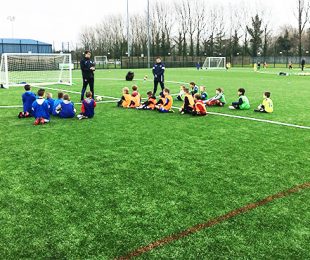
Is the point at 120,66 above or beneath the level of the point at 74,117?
above

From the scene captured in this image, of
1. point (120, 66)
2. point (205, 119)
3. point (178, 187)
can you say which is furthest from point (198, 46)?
point (178, 187)

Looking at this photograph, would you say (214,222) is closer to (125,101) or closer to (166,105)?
(166,105)

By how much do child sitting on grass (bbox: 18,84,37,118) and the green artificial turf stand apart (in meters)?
1.65

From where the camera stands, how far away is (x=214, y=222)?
4250 mm

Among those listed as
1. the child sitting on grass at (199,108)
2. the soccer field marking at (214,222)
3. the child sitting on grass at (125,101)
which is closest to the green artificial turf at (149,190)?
the soccer field marking at (214,222)

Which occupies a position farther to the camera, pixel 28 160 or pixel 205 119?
pixel 205 119

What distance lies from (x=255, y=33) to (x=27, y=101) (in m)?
95.5

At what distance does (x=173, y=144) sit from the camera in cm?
802

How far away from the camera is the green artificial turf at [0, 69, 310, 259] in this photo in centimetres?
377

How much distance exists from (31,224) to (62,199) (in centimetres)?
78

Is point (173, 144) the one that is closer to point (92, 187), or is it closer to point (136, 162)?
point (136, 162)

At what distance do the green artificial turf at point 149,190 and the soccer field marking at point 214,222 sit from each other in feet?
0.26

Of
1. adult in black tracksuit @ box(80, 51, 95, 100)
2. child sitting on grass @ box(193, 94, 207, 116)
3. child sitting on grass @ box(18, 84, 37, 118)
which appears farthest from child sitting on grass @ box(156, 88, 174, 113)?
child sitting on grass @ box(18, 84, 37, 118)

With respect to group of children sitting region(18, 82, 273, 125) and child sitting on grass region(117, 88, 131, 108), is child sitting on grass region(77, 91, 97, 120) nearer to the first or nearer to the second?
group of children sitting region(18, 82, 273, 125)
